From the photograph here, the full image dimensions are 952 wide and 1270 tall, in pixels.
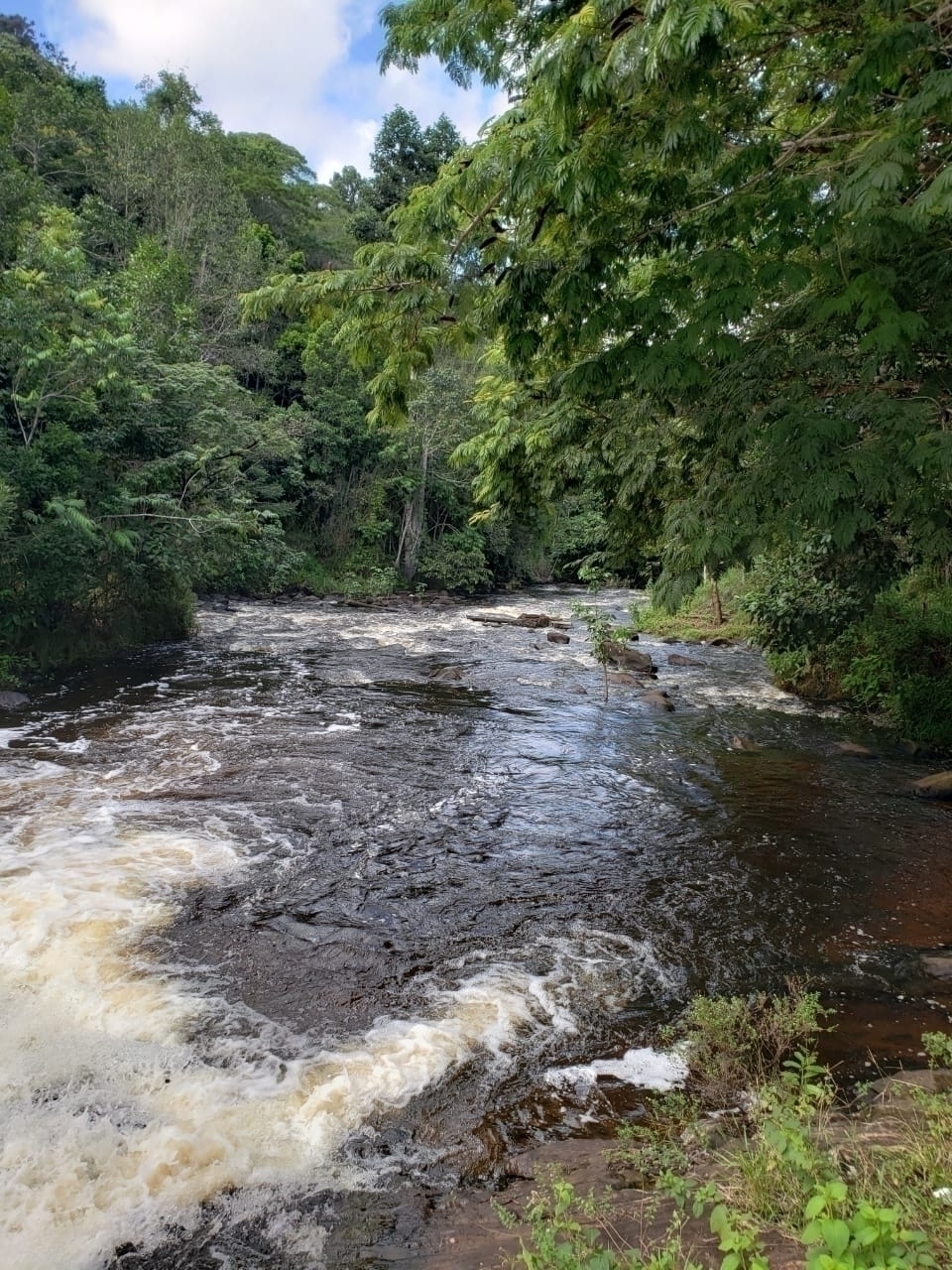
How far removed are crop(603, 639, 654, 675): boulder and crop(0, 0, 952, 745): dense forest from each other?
238cm

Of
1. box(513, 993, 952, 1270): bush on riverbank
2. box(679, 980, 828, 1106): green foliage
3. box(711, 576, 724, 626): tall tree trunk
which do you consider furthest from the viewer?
box(711, 576, 724, 626): tall tree trunk

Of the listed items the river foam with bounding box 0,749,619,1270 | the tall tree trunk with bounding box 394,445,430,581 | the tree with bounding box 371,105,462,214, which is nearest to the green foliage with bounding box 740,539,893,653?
the river foam with bounding box 0,749,619,1270

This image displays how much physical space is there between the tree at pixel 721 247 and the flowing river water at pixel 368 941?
2611 millimetres

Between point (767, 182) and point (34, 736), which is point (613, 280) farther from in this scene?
point (34, 736)

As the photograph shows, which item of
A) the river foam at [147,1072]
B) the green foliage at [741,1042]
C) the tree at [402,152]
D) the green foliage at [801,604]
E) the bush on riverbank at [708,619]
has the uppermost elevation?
the tree at [402,152]

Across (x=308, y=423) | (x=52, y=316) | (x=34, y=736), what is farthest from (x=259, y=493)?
(x=34, y=736)

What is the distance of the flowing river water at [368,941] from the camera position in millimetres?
3053

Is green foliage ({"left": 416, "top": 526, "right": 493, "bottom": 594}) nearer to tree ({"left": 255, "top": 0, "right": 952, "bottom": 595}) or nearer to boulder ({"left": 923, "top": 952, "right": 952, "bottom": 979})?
tree ({"left": 255, "top": 0, "right": 952, "bottom": 595})

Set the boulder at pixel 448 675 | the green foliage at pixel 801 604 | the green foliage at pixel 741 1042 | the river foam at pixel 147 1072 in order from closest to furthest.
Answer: the river foam at pixel 147 1072
the green foliage at pixel 741 1042
the green foliage at pixel 801 604
the boulder at pixel 448 675

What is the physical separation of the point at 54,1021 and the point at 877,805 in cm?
731

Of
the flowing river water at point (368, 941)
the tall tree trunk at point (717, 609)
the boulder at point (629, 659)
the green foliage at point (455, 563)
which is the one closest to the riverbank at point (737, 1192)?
the flowing river water at point (368, 941)

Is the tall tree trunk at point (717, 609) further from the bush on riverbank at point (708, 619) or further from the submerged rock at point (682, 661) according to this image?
the submerged rock at point (682, 661)

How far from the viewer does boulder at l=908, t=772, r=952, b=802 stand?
25.3ft

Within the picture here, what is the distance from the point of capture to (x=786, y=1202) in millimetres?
2123
